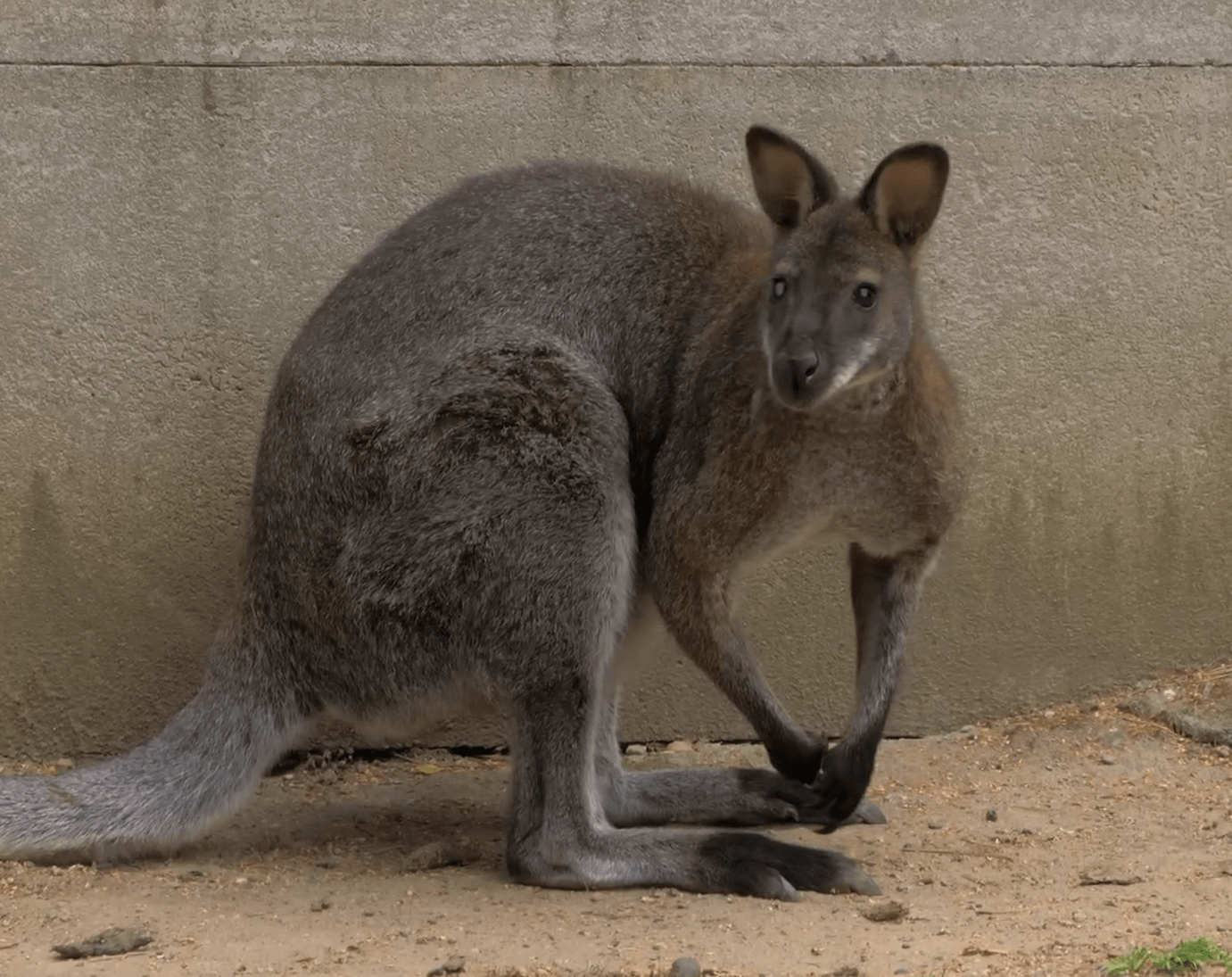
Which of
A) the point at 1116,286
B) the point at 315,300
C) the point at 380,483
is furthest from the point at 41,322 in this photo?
the point at 1116,286

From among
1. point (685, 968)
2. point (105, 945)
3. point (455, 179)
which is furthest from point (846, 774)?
point (455, 179)

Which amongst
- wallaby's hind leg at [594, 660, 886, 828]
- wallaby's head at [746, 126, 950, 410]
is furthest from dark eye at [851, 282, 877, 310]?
wallaby's hind leg at [594, 660, 886, 828]

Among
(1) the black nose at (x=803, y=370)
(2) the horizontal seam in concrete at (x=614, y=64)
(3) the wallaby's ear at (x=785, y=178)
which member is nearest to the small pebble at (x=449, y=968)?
(1) the black nose at (x=803, y=370)

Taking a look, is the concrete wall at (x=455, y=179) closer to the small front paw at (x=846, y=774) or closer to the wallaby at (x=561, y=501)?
the wallaby at (x=561, y=501)

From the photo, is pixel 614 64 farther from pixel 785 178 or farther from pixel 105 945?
pixel 105 945

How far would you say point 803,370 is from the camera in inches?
169

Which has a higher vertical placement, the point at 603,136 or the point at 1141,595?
the point at 603,136

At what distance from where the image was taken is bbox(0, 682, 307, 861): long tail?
185 inches

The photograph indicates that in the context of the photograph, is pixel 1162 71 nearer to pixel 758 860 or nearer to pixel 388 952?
pixel 758 860

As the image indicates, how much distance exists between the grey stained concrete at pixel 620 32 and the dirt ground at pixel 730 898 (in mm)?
2044

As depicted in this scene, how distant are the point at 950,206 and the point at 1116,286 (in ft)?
1.90

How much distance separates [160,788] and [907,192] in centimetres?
246

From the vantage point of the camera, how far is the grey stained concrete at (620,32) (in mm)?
5383

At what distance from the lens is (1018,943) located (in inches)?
164
